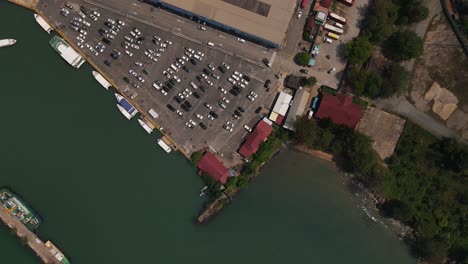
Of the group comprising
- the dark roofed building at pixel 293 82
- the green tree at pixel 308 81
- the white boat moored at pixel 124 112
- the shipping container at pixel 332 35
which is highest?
the shipping container at pixel 332 35

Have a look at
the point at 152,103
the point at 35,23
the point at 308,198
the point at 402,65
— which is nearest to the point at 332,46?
the point at 402,65

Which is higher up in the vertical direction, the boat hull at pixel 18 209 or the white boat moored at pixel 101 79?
the white boat moored at pixel 101 79

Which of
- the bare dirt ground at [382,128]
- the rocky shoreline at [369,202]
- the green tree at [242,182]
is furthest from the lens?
the rocky shoreline at [369,202]

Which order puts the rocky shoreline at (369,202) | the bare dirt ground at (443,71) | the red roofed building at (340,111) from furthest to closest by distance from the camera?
the rocky shoreline at (369,202)
the bare dirt ground at (443,71)
the red roofed building at (340,111)

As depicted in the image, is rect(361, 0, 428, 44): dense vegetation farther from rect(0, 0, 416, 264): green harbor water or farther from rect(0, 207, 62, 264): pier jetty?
rect(0, 207, 62, 264): pier jetty

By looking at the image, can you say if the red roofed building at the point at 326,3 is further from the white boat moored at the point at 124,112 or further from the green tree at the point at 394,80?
the white boat moored at the point at 124,112

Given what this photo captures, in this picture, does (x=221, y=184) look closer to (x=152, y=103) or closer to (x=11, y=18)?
(x=152, y=103)

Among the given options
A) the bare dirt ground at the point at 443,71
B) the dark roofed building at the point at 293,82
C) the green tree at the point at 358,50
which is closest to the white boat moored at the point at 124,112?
the dark roofed building at the point at 293,82
